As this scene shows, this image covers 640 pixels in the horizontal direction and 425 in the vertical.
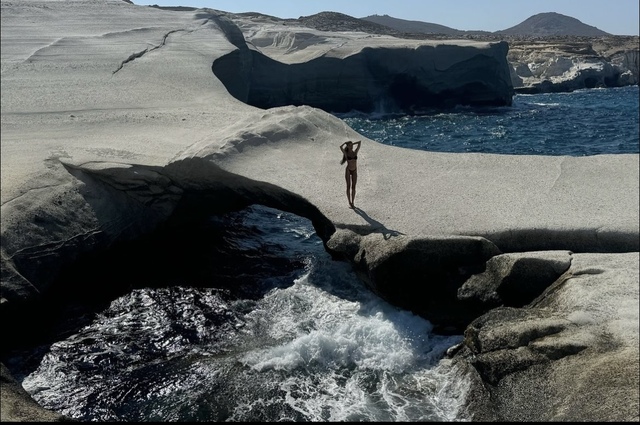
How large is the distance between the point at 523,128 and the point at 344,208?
18.4m

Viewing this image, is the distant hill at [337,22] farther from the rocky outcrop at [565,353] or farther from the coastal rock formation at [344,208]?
the rocky outcrop at [565,353]

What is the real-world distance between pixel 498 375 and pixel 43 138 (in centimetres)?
1037

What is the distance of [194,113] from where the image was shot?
52.1 feet

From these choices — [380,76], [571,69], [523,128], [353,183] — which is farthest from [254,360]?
[571,69]

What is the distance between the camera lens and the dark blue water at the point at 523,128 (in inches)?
862

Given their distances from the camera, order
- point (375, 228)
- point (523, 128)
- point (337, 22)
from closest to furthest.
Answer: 1. point (375, 228)
2. point (523, 128)
3. point (337, 22)

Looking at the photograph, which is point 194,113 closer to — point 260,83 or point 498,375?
point 498,375

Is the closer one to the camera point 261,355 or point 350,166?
point 261,355

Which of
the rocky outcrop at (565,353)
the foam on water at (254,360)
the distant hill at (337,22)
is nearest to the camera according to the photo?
the rocky outcrop at (565,353)

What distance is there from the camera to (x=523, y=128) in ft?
89.2

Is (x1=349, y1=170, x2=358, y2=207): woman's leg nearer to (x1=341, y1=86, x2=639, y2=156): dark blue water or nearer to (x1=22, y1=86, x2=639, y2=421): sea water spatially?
(x1=22, y1=86, x2=639, y2=421): sea water

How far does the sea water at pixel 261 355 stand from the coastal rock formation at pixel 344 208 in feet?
1.77

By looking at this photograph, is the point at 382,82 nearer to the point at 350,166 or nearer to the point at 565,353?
the point at 350,166

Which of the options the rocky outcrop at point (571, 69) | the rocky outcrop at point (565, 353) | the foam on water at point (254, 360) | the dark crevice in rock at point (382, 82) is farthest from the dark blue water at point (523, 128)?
the foam on water at point (254, 360)
